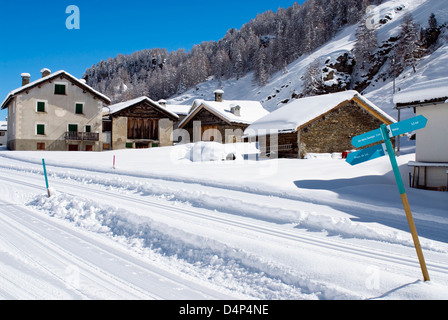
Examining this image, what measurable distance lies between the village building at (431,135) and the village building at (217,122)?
926 inches

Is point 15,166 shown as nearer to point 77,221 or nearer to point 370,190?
point 77,221

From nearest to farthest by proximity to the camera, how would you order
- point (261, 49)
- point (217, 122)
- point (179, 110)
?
point (217, 122) → point (179, 110) → point (261, 49)

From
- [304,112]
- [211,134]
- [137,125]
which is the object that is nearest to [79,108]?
[137,125]

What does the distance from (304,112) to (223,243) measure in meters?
19.0

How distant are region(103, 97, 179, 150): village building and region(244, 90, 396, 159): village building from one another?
1631 centimetres

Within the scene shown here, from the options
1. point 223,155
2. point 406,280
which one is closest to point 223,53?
point 223,155

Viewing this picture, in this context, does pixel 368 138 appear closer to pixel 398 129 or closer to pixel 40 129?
pixel 398 129

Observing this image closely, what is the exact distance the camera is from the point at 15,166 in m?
18.7

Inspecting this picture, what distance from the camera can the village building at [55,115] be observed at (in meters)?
32.8

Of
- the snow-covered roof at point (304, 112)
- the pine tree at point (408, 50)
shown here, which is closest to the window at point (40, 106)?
the snow-covered roof at point (304, 112)

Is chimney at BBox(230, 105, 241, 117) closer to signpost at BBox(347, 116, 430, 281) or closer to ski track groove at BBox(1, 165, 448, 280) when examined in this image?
ski track groove at BBox(1, 165, 448, 280)

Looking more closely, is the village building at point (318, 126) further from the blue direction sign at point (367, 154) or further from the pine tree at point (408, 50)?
the pine tree at point (408, 50)

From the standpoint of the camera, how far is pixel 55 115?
34.2m

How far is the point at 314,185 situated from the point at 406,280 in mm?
7343
